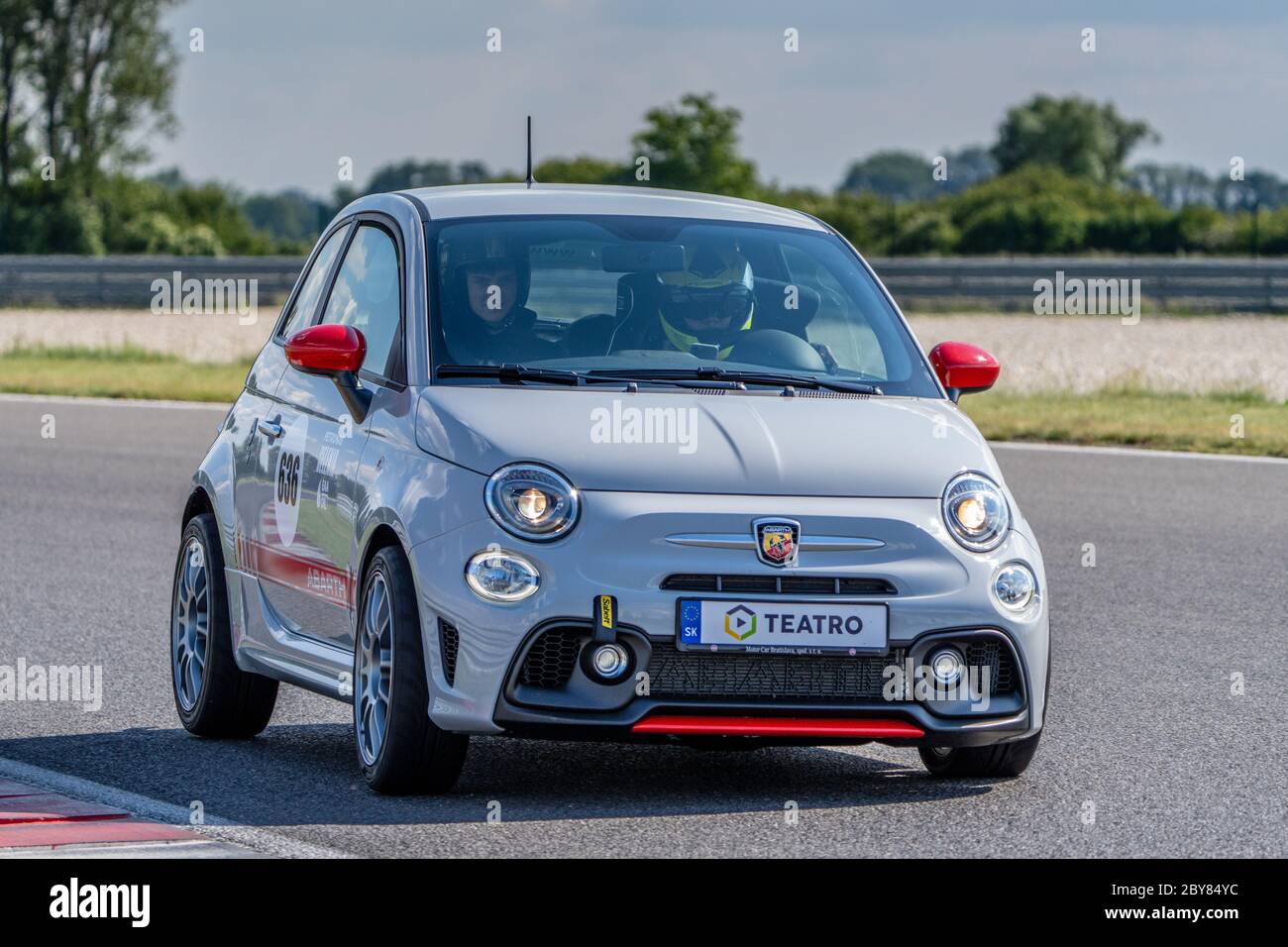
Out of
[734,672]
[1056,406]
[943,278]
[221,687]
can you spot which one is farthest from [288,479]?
[943,278]

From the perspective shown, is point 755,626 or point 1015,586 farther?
point 1015,586

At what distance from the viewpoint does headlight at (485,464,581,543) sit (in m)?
6.45

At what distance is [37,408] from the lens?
2312cm

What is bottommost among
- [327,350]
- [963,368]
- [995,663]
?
[995,663]

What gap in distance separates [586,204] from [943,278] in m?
33.3

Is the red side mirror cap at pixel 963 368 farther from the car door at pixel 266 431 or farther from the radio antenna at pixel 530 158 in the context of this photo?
the car door at pixel 266 431

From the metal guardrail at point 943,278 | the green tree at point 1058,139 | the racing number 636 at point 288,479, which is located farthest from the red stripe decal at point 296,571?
the green tree at point 1058,139

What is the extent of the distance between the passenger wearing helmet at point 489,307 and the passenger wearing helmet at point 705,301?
1.27ft

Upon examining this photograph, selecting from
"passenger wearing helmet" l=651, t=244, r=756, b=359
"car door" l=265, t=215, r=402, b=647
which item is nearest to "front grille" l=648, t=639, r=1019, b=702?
"car door" l=265, t=215, r=402, b=647

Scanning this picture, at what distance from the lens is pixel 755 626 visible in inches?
254

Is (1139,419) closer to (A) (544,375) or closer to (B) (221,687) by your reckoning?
(B) (221,687)

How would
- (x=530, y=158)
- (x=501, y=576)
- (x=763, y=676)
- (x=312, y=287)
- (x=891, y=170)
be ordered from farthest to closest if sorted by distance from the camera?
1. (x=891, y=170)
2. (x=530, y=158)
3. (x=312, y=287)
4. (x=763, y=676)
5. (x=501, y=576)

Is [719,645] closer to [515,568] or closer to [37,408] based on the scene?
[515,568]
